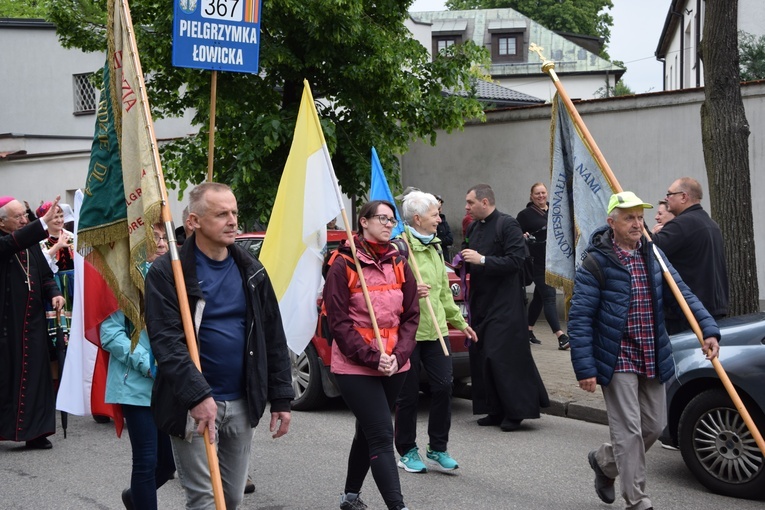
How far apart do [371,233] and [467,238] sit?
2.78 metres

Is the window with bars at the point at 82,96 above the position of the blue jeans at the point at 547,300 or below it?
above

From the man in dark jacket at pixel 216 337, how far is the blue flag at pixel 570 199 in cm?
265

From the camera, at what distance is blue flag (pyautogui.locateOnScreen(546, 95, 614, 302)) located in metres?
6.24

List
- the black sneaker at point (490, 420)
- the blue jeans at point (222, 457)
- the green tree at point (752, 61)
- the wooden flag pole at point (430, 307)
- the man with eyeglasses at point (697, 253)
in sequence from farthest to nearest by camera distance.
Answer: the green tree at point (752, 61) → the black sneaker at point (490, 420) → the man with eyeglasses at point (697, 253) → the wooden flag pole at point (430, 307) → the blue jeans at point (222, 457)

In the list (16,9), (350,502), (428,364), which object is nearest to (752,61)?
(428,364)

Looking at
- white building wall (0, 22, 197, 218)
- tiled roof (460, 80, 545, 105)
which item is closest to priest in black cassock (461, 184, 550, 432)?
tiled roof (460, 80, 545, 105)

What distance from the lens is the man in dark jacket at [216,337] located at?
13.2 ft

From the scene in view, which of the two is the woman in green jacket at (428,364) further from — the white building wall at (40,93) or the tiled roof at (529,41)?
the tiled roof at (529,41)

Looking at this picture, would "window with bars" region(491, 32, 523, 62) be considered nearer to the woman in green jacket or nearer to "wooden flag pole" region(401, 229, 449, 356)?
the woman in green jacket

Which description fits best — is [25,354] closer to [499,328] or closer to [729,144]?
[499,328]

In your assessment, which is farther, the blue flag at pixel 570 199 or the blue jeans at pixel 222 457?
the blue flag at pixel 570 199

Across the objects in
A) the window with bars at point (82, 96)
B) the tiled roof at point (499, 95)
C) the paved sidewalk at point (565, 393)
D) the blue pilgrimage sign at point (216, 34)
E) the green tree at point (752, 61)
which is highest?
the window with bars at point (82, 96)

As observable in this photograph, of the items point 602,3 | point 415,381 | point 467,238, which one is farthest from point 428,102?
point 602,3

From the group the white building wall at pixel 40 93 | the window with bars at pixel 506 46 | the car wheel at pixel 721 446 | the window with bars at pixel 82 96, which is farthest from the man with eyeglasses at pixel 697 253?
the window with bars at pixel 506 46
